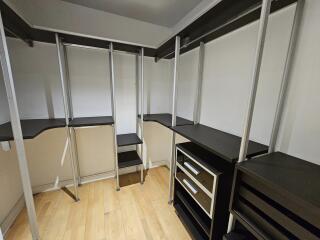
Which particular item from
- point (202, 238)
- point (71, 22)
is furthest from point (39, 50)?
point (202, 238)

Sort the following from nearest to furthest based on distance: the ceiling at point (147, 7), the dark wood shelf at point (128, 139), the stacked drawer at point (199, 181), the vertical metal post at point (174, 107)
→ the stacked drawer at point (199, 181) < the vertical metal post at point (174, 107) < the ceiling at point (147, 7) < the dark wood shelf at point (128, 139)

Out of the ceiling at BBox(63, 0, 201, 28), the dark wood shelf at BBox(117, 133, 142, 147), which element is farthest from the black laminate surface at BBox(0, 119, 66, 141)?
the ceiling at BBox(63, 0, 201, 28)

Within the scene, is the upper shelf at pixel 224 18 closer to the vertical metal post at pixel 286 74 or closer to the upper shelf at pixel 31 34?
the vertical metal post at pixel 286 74

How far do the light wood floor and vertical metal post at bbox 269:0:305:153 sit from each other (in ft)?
4.02

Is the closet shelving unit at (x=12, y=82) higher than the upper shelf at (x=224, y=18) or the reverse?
the reverse

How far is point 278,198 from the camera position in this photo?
0.63 meters

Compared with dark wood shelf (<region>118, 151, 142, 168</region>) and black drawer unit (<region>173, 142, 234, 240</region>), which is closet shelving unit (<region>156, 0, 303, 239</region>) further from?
dark wood shelf (<region>118, 151, 142, 168</region>)

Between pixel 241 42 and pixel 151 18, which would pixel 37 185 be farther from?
pixel 241 42

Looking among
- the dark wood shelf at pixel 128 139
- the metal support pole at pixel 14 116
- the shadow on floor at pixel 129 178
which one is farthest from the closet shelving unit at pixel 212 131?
the shadow on floor at pixel 129 178

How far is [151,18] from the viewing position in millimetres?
1904

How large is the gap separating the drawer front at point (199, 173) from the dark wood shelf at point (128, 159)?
0.79 m

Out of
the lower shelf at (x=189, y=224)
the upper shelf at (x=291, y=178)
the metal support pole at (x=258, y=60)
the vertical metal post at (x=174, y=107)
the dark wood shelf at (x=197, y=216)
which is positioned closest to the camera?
the upper shelf at (x=291, y=178)

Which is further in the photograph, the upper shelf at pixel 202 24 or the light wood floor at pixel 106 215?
the light wood floor at pixel 106 215

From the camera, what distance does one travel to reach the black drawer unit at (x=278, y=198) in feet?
1.77
